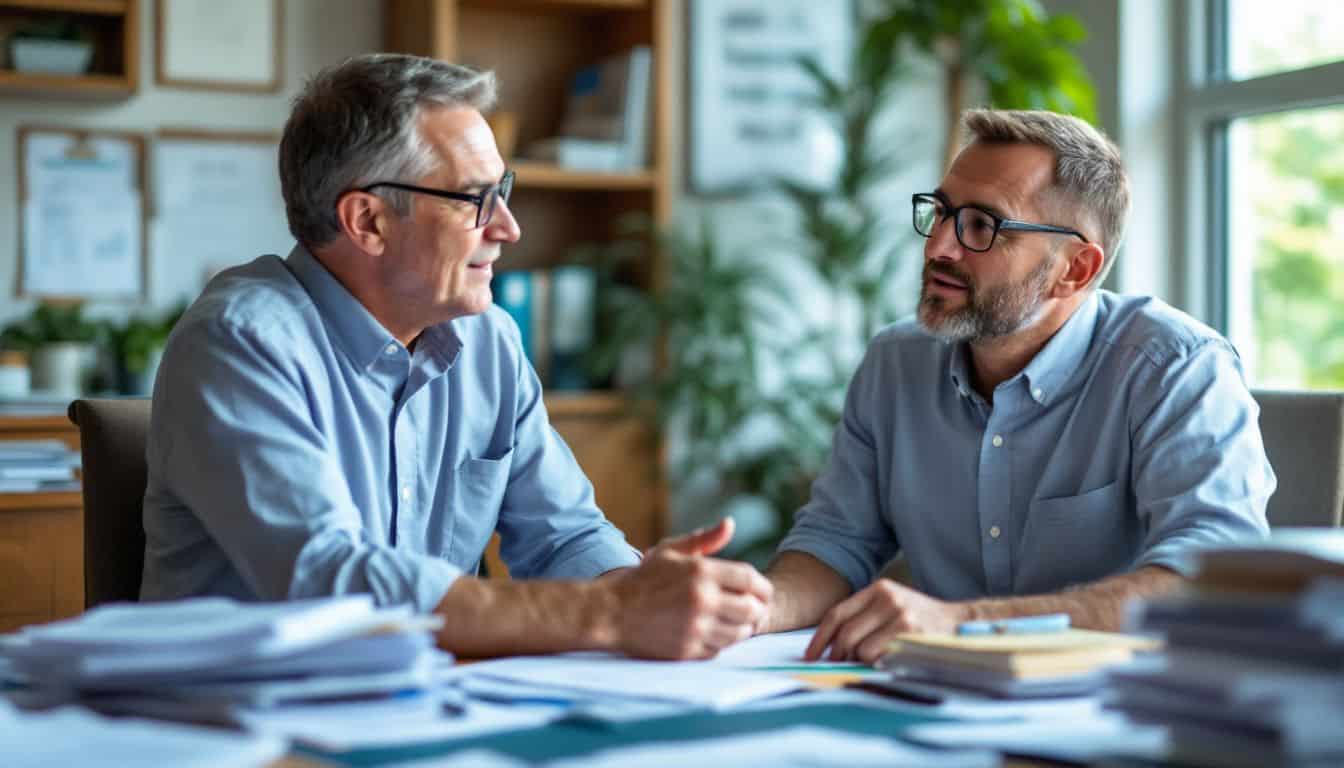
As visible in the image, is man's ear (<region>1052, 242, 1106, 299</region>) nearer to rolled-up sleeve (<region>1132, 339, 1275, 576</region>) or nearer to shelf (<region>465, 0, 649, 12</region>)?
rolled-up sleeve (<region>1132, 339, 1275, 576</region>)

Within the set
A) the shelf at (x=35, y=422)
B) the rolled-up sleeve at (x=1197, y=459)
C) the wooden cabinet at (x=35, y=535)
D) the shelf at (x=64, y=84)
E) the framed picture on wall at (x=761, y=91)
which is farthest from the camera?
the framed picture on wall at (x=761, y=91)

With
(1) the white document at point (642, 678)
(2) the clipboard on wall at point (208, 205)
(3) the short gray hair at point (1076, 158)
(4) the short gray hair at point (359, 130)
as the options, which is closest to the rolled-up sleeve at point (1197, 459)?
(3) the short gray hair at point (1076, 158)

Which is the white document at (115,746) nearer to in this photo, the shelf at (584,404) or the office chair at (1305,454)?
the office chair at (1305,454)

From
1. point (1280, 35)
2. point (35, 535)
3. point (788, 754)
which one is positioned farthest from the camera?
point (1280, 35)

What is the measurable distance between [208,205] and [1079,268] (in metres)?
2.35

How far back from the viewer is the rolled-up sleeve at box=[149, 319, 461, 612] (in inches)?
57.4

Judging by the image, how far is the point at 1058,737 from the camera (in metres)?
1.10

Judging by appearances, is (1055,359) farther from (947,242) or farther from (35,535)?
(35,535)

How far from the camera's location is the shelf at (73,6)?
3.33 meters

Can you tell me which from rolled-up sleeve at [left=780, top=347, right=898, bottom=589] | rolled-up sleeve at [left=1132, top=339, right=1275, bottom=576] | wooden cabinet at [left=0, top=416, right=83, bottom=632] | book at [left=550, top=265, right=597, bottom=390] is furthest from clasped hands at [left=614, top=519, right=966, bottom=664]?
book at [left=550, top=265, right=597, bottom=390]

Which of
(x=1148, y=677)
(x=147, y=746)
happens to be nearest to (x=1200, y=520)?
(x=1148, y=677)

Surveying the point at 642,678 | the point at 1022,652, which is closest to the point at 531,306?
the point at 642,678

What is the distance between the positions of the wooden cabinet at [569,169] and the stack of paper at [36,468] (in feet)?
3.70

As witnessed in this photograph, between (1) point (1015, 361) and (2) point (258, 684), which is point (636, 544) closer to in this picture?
(1) point (1015, 361)
